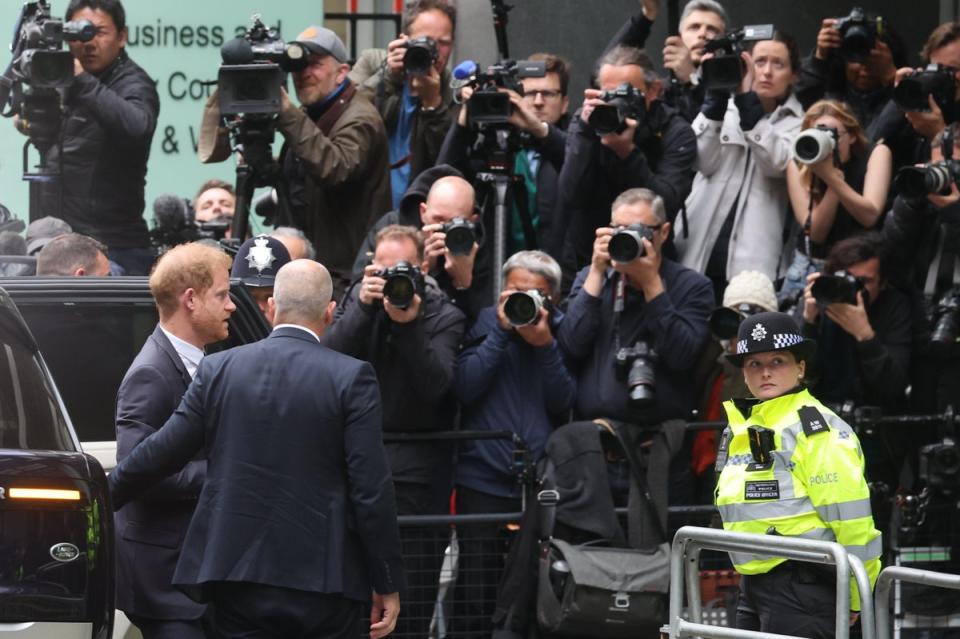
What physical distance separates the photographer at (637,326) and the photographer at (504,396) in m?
0.16

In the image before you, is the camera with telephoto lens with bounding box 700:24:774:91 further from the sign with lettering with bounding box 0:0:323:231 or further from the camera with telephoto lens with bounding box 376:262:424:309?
the sign with lettering with bounding box 0:0:323:231

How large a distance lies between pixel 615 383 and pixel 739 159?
65.9 inches

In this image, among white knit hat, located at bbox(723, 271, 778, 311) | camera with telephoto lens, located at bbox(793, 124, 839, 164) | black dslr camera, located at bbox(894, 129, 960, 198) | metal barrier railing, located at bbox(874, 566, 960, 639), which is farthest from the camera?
camera with telephoto lens, located at bbox(793, 124, 839, 164)

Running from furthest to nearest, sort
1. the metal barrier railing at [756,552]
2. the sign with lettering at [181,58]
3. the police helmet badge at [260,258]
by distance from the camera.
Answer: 1. the sign with lettering at [181,58]
2. the police helmet badge at [260,258]
3. the metal barrier railing at [756,552]

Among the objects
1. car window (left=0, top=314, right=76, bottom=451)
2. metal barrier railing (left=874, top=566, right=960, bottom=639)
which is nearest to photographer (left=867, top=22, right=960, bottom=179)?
metal barrier railing (left=874, top=566, right=960, bottom=639)

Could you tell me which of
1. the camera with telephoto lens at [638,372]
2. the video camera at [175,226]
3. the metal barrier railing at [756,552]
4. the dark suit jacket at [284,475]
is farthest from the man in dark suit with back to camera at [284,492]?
the video camera at [175,226]

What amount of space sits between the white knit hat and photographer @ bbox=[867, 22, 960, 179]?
118cm

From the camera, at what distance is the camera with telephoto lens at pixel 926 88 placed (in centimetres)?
872

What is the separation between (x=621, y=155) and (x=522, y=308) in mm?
1217

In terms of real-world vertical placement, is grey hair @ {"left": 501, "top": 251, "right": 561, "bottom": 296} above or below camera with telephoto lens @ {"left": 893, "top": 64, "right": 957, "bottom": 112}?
below

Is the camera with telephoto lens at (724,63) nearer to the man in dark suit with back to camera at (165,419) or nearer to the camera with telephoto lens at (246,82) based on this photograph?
the camera with telephoto lens at (246,82)

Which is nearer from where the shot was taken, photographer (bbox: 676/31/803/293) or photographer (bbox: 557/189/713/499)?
photographer (bbox: 557/189/713/499)

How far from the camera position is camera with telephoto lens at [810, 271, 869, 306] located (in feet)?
26.8

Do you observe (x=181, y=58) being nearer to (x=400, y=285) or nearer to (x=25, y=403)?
(x=400, y=285)
